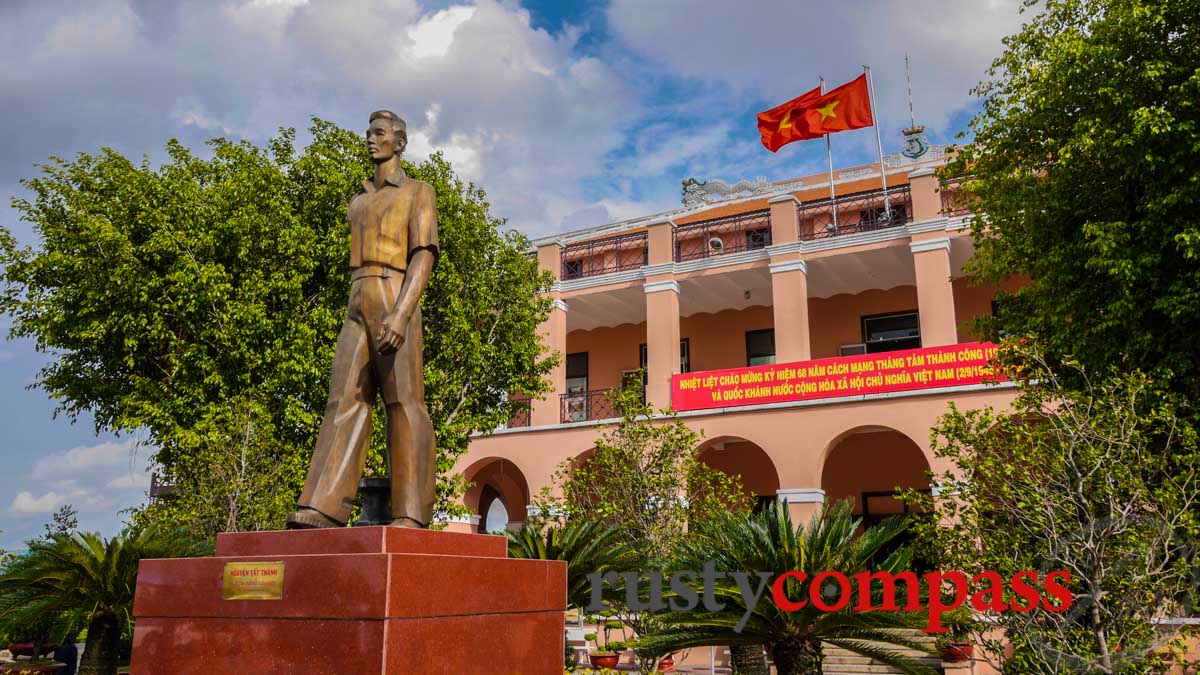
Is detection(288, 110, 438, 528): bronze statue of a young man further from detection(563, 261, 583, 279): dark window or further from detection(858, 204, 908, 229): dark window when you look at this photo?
detection(563, 261, 583, 279): dark window

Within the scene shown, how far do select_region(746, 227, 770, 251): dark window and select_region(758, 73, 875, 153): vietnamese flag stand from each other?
1.97 m

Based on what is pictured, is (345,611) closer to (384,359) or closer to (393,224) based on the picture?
(384,359)

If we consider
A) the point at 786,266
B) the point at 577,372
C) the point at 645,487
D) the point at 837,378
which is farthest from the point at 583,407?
the point at 645,487

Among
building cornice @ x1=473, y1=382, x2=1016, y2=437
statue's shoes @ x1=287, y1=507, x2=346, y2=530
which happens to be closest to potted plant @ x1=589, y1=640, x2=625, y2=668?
building cornice @ x1=473, y1=382, x2=1016, y2=437

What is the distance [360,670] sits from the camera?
15.6ft

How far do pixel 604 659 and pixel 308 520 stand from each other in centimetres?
910

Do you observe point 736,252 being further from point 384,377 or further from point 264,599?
point 264,599

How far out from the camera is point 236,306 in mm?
14008

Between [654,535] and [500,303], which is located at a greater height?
[500,303]

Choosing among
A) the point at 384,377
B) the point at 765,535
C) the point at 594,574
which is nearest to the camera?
the point at 384,377

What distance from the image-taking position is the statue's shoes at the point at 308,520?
18.3ft

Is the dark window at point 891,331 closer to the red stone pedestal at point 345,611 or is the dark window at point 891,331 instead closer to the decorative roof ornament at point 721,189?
the decorative roof ornament at point 721,189

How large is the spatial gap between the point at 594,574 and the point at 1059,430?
555 centimetres

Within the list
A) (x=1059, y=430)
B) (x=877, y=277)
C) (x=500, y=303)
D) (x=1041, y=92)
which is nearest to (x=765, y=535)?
(x=1059, y=430)
